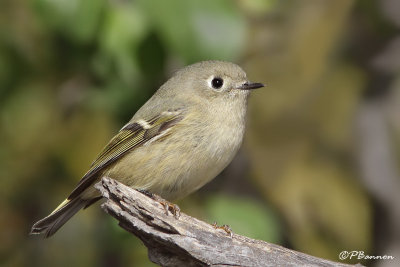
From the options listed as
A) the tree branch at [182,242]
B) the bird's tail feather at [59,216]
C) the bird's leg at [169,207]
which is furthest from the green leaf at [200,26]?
the bird's tail feather at [59,216]

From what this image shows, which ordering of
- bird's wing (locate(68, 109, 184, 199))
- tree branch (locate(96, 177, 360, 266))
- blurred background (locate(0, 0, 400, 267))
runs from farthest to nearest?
1. blurred background (locate(0, 0, 400, 267))
2. bird's wing (locate(68, 109, 184, 199))
3. tree branch (locate(96, 177, 360, 266))

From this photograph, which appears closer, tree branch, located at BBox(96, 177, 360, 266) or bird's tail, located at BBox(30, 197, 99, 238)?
tree branch, located at BBox(96, 177, 360, 266)

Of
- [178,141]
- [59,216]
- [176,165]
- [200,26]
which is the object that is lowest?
[59,216]

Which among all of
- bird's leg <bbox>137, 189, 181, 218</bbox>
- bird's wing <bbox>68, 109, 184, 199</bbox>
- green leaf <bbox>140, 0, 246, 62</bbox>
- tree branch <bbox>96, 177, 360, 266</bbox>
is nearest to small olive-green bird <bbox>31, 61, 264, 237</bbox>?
bird's wing <bbox>68, 109, 184, 199</bbox>

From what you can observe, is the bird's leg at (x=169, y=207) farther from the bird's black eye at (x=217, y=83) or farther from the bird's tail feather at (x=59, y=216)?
the bird's black eye at (x=217, y=83)

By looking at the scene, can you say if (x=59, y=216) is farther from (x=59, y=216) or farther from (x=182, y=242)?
(x=182, y=242)

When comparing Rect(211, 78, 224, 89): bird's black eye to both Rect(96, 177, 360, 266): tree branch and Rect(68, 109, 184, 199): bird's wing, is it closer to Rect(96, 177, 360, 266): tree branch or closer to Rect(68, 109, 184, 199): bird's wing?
Rect(68, 109, 184, 199): bird's wing

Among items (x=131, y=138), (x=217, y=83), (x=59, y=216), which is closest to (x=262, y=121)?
(x=217, y=83)
